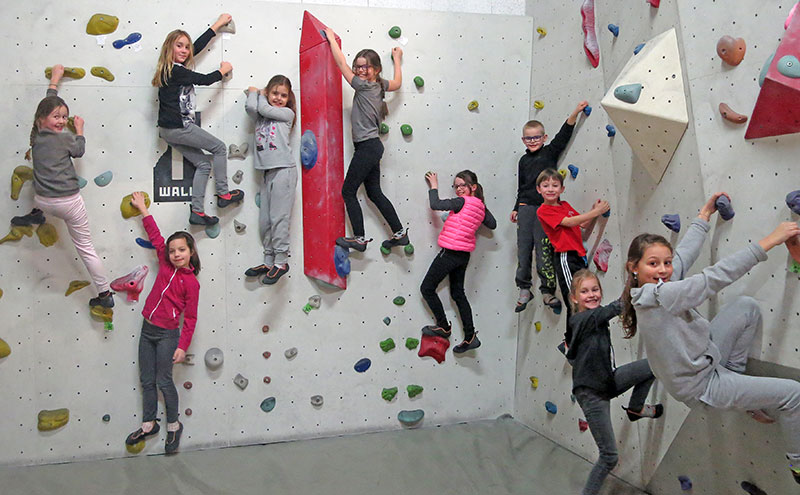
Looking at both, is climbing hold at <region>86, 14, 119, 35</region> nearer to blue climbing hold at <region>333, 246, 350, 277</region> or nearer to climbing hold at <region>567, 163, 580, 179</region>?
blue climbing hold at <region>333, 246, 350, 277</region>

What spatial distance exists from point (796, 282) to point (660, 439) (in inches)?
38.5

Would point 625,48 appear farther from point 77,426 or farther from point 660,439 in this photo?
point 77,426

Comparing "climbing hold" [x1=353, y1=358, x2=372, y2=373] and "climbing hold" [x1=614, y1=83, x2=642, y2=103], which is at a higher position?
"climbing hold" [x1=614, y1=83, x2=642, y2=103]

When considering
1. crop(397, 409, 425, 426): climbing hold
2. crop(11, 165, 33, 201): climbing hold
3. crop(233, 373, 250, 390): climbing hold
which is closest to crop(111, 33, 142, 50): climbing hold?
crop(11, 165, 33, 201): climbing hold

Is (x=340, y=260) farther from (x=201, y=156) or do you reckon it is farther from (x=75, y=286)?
(x=75, y=286)

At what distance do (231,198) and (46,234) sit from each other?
2.95 feet

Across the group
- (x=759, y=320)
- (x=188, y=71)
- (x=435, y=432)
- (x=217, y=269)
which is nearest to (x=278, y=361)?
(x=217, y=269)

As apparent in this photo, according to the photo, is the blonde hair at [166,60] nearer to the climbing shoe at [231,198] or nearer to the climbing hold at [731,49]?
the climbing shoe at [231,198]

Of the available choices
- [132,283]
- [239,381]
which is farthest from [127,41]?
[239,381]

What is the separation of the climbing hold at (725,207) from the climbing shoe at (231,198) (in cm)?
220

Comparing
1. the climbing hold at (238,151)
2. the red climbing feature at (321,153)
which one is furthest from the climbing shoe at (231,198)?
the red climbing feature at (321,153)

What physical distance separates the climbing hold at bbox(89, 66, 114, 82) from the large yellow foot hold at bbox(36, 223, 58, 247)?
0.77 metres

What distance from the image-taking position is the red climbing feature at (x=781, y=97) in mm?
2008

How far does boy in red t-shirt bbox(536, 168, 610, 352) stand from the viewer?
3.08 m
